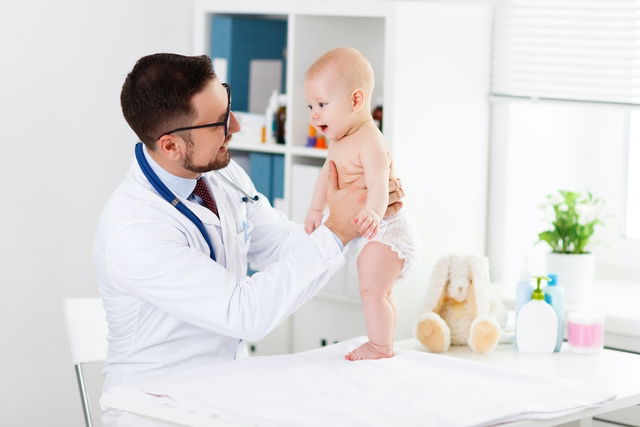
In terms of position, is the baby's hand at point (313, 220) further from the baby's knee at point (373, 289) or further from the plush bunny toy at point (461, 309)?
the plush bunny toy at point (461, 309)

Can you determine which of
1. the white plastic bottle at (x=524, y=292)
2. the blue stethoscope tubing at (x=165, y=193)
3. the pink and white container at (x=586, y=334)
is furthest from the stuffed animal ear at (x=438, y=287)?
the blue stethoscope tubing at (x=165, y=193)

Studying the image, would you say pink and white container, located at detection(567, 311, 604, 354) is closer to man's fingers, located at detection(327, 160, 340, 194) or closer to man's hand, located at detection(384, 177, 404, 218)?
man's hand, located at detection(384, 177, 404, 218)

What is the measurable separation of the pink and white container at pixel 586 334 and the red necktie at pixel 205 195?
36.0 inches

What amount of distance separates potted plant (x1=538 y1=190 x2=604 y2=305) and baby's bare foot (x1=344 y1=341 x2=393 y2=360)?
975 millimetres

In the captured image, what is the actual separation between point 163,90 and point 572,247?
143cm

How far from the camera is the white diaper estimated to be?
2.19m

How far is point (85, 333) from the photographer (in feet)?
7.98

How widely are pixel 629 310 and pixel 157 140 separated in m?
1.46

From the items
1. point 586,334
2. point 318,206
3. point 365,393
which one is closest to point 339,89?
point 318,206

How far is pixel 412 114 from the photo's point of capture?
9.71 feet

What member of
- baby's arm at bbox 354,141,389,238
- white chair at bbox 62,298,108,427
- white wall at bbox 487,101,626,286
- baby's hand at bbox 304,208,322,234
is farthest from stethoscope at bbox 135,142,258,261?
white wall at bbox 487,101,626,286

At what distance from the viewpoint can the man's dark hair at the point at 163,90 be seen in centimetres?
209

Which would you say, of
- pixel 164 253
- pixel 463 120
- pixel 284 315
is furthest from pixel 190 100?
pixel 463 120

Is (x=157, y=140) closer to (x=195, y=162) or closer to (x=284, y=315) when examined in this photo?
(x=195, y=162)
